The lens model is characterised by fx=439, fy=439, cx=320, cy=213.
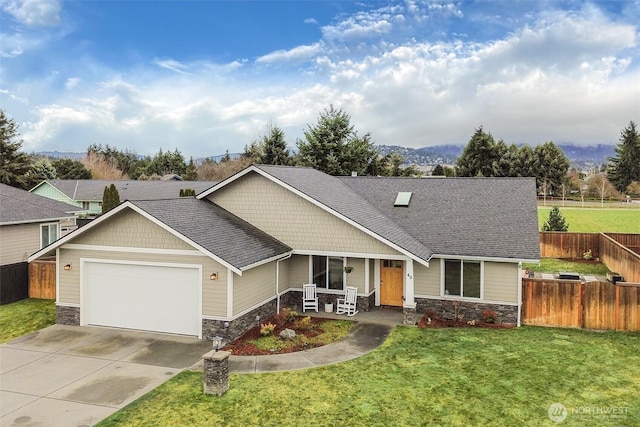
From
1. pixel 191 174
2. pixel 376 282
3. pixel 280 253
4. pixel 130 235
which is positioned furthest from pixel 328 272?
pixel 191 174

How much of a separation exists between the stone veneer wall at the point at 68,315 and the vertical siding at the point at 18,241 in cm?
567

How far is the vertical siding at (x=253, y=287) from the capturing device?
13.2 m

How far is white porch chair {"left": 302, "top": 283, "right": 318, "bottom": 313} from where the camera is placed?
1623 cm

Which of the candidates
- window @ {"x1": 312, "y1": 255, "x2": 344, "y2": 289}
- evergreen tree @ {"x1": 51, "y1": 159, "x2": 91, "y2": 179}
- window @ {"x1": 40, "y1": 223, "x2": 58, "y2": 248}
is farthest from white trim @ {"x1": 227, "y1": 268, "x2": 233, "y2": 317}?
evergreen tree @ {"x1": 51, "y1": 159, "x2": 91, "y2": 179}

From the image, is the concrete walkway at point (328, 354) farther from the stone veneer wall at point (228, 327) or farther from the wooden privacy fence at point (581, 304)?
the wooden privacy fence at point (581, 304)

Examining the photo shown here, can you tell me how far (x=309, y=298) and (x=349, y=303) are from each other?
1.51 meters

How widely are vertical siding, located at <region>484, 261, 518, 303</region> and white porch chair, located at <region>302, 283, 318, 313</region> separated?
603cm

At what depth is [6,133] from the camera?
53188mm

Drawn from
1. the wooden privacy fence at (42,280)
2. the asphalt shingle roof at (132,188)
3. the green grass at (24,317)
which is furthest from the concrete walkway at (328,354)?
the asphalt shingle roof at (132,188)

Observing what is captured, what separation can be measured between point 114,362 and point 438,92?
3308cm

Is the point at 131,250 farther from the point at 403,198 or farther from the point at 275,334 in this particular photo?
the point at 403,198

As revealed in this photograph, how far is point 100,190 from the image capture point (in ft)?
161

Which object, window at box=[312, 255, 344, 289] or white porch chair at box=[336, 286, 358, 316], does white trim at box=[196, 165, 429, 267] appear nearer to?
window at box=[312, 255, 344, 289]

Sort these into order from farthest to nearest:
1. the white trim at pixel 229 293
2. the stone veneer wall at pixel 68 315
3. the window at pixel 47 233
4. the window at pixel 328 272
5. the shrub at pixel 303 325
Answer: the window at pixel 47 233 < the window at pixel 328 272 < the stone veneer wall at pixel 68 315 < the shrub at pixel 303 325 < the white trim at pixel 229 293
